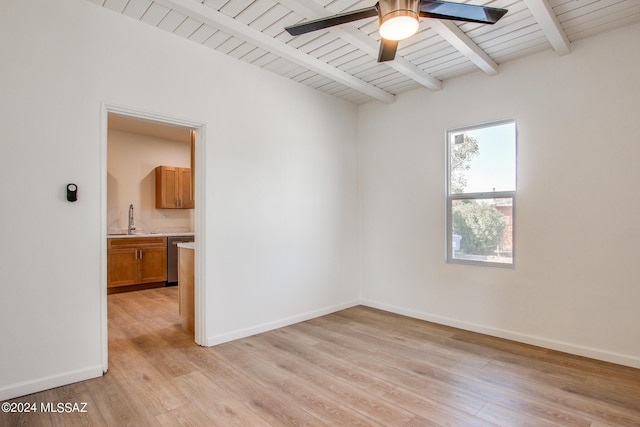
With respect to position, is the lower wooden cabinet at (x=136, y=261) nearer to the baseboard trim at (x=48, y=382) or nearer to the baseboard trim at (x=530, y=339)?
the baseboard trim at (x=48, y=382)

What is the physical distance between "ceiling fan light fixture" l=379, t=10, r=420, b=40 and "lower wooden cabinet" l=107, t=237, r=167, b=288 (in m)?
5.22

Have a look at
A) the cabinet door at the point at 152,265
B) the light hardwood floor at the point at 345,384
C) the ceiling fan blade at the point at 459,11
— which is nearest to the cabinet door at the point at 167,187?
the cabinet door at the point at 152,265

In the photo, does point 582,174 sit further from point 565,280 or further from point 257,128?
point 257,128

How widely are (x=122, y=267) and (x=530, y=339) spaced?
5.64 m

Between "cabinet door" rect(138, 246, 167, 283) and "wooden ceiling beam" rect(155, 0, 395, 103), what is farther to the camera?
"cabinet door" rect(138, 246, 167, 283)

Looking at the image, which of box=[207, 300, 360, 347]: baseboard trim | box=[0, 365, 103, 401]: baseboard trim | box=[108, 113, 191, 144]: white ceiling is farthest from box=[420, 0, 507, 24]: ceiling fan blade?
box=[108, 113, 191, 144]: white ceiling

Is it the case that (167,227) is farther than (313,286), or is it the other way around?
(167,227)

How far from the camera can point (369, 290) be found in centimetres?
485

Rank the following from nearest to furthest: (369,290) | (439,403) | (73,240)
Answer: (439,403)
(73,240)
(369,290)

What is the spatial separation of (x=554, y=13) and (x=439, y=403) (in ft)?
9.78

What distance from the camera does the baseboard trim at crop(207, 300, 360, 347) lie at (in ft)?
11.1

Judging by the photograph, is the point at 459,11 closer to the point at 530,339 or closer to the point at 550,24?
the point at 550,24

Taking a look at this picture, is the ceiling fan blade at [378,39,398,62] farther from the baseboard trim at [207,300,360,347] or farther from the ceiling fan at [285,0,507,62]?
the baseboard trim at [207,300,360,347]

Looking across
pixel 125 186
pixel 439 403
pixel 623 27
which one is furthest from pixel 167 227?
pixel 623 27
